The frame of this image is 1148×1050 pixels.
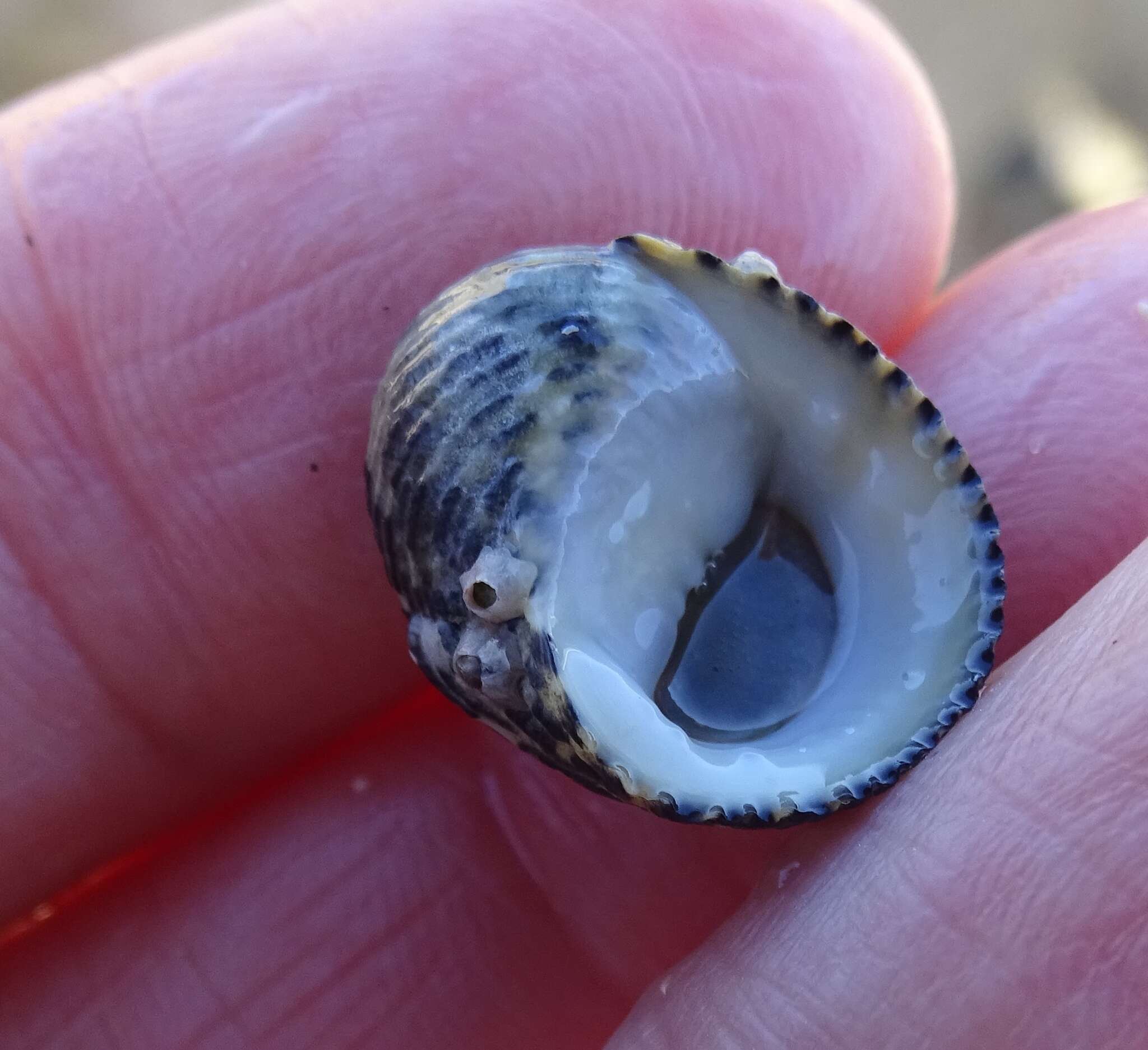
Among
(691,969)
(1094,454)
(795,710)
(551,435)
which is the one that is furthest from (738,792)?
(1094,454)

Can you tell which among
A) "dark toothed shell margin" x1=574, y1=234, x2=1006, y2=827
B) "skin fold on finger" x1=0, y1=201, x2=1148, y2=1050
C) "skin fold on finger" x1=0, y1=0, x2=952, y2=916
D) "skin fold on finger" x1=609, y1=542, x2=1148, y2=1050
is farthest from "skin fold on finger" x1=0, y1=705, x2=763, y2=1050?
"dark toothed shell margin" x1=574, y1=234, x2=1006, y2=827

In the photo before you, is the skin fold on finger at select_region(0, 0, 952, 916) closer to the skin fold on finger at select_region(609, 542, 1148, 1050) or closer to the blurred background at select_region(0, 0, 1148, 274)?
the skin fold on finger at select_region(609, 542, 1148, 1050)

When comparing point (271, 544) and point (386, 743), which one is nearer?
point (271, 544)

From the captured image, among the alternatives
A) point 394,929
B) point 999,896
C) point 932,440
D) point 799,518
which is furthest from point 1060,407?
point 394,929

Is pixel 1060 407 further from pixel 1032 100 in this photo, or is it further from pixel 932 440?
pixel 1032 100

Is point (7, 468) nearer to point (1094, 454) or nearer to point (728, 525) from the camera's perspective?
point (728, 525)
